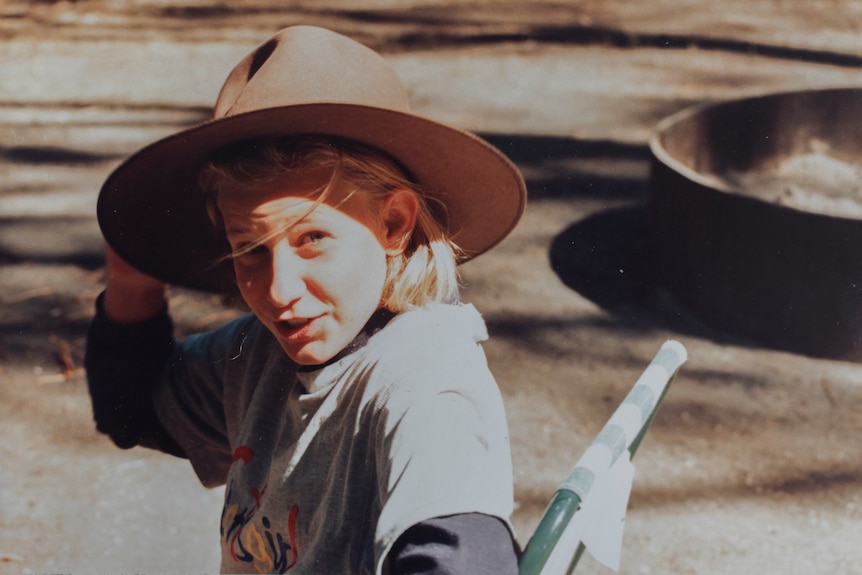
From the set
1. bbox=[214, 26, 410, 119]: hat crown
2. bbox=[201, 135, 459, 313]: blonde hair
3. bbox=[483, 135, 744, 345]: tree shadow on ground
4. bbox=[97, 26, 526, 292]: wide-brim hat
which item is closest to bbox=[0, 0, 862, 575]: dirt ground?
bbox=[483, 135, 744, 345]: tree shadow on ground

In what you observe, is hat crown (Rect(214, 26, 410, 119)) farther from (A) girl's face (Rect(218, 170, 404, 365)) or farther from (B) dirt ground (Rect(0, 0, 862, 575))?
(B) dirt ground (Rect(0, 0, 862, 575))

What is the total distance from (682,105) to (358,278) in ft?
13.3

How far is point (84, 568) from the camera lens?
2146mm

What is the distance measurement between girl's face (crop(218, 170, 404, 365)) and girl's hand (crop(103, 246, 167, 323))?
0.93 feet

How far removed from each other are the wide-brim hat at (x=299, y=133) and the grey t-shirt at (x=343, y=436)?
0.13m

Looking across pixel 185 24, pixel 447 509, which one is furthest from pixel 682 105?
pixel 447 509

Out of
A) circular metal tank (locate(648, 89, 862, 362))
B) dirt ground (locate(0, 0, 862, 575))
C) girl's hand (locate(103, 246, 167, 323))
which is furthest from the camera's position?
circular metal tank (locate(648, 89, 862, 362))

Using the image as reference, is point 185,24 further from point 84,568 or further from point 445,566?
point 445,566

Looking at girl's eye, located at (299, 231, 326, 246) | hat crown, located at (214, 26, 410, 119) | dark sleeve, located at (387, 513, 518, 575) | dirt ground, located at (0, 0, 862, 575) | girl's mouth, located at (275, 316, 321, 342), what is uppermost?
hat crown, located at (214, 26, 410, 119)

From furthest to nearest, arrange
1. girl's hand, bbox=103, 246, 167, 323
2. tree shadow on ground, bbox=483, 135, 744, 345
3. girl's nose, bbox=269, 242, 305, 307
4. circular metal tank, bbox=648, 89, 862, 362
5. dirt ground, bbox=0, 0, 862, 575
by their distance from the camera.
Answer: tree shadow on ground, bbox=483, 135, 744, 345
circular metal tank, bbox=648, 89, 862, 362
dirt ground, bbox=0, 0, 862, 575
girl's hand, bbox=103, 246, 167, 323
girl's nose, bbox=269, 242, 305, 307

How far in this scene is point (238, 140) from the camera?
1105 mm

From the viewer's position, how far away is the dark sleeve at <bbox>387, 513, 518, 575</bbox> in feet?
2.83

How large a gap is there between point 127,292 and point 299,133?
16.1 inches

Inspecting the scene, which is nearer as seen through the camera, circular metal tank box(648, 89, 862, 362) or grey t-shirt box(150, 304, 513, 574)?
grey t-shirt box(150, 304, 513, 574)
